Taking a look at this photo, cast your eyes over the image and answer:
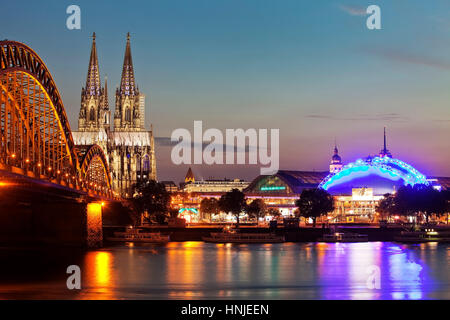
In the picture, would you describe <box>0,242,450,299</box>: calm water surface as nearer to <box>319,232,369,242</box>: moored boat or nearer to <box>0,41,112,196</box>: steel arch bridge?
<box>0,41,112,196</box>: steel arch bridge

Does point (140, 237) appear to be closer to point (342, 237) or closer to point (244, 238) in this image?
point (244, 238)

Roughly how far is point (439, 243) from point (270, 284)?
62.6m

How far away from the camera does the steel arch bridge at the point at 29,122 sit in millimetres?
62219

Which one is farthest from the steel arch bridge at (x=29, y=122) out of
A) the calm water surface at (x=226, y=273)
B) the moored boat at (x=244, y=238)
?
the moored boat at (x=244, y=238)

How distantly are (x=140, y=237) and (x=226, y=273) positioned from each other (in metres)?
47.3

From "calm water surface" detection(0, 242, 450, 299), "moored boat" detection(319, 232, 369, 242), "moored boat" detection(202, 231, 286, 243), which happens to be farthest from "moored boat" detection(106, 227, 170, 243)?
"moored boat" detection(319, 232, 369, 242)

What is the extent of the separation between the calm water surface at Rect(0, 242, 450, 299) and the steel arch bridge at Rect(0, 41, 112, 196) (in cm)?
816

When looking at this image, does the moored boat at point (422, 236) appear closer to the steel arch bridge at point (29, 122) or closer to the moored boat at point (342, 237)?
the moored boat at point (342, 237)

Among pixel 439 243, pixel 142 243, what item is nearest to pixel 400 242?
pixel 439 243

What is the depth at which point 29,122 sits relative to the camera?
7569 centimetres

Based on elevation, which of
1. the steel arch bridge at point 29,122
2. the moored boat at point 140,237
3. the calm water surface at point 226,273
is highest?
the steel arch bridge at point 29,122

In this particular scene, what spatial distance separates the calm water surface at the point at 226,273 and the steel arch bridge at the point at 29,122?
8.16 metres

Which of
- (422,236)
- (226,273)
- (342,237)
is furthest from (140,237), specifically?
(226,273)
